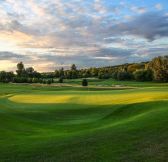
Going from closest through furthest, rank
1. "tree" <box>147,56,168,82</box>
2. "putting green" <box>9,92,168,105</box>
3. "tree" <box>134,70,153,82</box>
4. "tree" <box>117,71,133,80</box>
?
1. "putting green" <box>9,92,168,105</box>
2. "tree" <box>147,56,168,82</box>
3. "tree" <box>134,70,153,82</box>
4. "tree" <box>117,71,133,80</box>

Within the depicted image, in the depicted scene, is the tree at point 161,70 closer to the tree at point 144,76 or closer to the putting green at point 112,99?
the tree at point 144,76

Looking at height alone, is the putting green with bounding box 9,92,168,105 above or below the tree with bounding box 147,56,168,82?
below

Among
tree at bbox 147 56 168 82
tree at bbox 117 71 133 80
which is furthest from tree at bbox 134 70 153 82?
tree at bbox 117 71 133 80

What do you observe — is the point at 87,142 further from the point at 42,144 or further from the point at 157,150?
the point at 157,150

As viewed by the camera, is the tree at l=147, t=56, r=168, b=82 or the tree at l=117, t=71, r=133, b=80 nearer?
the tree at l=147, t=56, r=168, b=82

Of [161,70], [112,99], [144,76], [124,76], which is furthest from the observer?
[124,76]

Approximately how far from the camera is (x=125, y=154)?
14.7 metres

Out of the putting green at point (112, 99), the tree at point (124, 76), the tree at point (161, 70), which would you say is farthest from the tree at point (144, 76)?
the putting green at point (112, 99)

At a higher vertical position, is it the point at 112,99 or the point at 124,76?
the point at 124,76

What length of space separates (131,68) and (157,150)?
166 m

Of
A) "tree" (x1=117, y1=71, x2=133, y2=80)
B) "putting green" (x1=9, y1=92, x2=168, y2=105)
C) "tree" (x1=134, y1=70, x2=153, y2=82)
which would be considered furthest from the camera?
"tree" (x1=117, y1=71, x2=133, y2=80)

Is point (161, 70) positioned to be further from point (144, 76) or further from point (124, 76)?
point (124, 76)

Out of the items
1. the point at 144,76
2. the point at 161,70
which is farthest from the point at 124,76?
the point at 161,70

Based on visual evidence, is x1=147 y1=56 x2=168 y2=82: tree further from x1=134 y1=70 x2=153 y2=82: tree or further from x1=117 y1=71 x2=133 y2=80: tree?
x1=117 y1=71 x2=133 y2=80: tree
